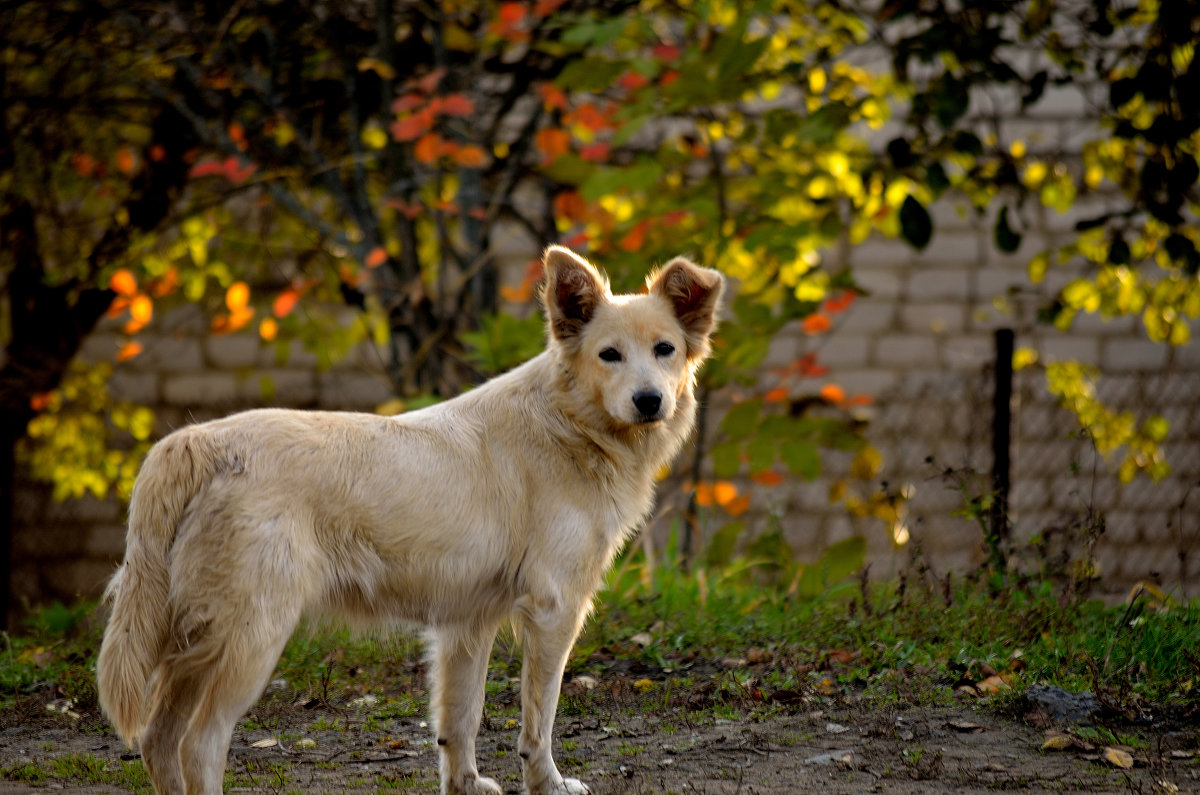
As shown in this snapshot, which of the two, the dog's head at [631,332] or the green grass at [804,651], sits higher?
the dog's head at [631,332]

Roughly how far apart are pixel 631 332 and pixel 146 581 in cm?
183

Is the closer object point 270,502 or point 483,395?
point 270,502

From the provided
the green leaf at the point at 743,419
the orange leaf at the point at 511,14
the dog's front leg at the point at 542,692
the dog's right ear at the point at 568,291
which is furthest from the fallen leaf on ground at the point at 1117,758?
the orange leaf at the point at 511,14

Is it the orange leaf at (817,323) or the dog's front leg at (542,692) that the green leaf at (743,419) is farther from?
the dog's front leg at (542,692)

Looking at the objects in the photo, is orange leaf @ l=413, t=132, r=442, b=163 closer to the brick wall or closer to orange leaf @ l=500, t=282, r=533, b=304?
orange leaf @ l=500, t=282, r=533, b=304

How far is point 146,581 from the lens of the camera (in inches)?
136

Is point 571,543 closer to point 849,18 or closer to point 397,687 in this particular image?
point 397,687

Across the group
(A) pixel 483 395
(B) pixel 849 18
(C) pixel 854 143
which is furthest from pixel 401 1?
(A) pixel 483 395

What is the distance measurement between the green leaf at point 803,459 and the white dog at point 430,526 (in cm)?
193

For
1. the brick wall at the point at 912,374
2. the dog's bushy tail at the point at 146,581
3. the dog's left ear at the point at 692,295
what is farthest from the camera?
the brick wall at the point at 912,374

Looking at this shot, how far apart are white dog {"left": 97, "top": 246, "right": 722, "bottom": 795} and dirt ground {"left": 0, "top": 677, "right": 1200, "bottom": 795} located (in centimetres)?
43

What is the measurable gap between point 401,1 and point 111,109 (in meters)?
2.28

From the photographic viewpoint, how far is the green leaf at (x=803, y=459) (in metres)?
6.31

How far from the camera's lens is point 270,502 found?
3.48 metres
